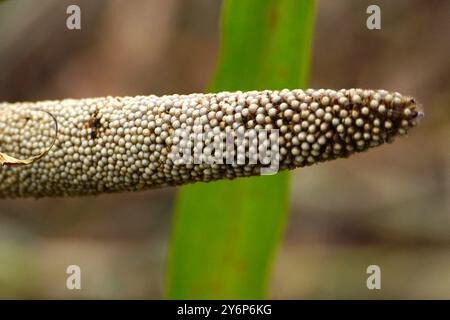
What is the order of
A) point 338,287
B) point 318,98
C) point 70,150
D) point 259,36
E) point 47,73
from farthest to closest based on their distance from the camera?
point 47,73 → point 338,287 → point 259,36 → point 70,150 → point 318,98

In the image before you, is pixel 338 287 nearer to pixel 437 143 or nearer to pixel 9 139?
pixel 437 143

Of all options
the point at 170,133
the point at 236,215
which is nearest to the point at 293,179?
the point at 236,215

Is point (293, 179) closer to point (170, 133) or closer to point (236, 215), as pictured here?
point (236, 215)

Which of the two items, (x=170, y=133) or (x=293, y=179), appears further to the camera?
(x=293, y=179)

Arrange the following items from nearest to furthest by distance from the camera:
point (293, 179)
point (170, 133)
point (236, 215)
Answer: point (170, 133)
point (236, 215)
point (293, 179)

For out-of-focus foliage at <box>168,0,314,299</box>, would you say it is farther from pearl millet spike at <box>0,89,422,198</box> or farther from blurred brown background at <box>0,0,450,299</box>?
blurred brown background at <box>0,0,450,299</box>

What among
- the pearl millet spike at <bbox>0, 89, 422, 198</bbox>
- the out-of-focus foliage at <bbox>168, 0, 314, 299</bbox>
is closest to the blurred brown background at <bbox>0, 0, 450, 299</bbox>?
the out-of-focus foliage at <bbox>168, 0, 314, 299</bbox>

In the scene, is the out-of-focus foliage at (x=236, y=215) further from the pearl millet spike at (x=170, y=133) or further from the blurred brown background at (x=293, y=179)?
the blurred brown background at (x=293, y=179)
